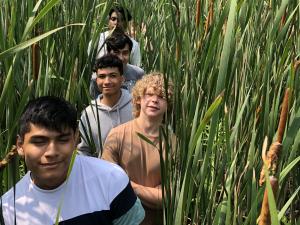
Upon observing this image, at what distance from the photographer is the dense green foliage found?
2.61 feet

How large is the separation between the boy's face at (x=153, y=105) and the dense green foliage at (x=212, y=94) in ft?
0.76

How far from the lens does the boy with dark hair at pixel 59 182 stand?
1041 mm

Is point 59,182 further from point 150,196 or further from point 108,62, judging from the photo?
point 108,62

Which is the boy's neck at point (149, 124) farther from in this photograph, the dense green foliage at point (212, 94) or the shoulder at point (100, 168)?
the shoulder at point (100, 168)

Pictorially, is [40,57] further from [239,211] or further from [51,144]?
[239,211]

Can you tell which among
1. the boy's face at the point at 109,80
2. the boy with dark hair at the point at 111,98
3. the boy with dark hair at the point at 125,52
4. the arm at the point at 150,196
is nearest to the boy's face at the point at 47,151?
the arm at the point at 150,196

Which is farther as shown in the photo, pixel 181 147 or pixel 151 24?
pixel 151 24

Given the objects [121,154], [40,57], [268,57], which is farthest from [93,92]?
[268,57]

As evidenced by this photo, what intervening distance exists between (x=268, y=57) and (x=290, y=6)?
0.28 m

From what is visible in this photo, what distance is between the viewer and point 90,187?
112 cm

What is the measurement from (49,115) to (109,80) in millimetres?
1047

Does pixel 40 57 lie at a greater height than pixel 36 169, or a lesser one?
greater

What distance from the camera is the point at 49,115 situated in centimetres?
106

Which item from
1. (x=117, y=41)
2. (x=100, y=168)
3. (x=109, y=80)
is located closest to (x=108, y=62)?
(x=109, y=80)
